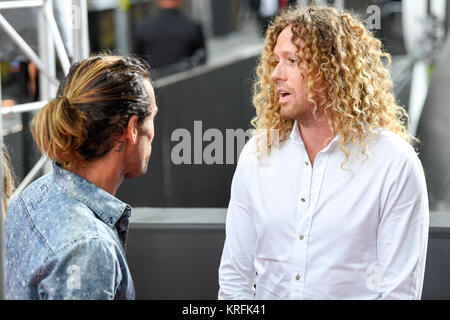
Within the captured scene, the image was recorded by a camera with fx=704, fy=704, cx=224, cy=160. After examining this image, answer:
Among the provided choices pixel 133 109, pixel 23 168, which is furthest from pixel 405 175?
pixel 23 168

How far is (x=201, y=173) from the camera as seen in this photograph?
4711 millimetres

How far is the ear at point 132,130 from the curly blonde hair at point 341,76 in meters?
0.49

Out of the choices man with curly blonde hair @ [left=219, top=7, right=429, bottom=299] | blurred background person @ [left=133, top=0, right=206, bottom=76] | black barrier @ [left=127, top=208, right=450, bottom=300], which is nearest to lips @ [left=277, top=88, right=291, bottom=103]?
man with curly blonde hair @ [left=219, top=7, right=429, bottom=299]

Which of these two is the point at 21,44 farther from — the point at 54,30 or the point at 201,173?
the point at 201,173

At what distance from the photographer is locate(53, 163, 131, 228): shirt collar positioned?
1166 mm

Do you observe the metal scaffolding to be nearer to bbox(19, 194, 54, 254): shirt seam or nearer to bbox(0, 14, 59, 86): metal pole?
bbox(0, 14, 59, 86): metal pole

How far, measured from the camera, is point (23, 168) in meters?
3.24

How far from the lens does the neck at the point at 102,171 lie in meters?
1.21

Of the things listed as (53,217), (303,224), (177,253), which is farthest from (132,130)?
(177,253)

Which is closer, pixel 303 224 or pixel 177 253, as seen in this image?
pixel 303 224

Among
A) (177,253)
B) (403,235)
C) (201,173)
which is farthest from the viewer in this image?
(201,173)

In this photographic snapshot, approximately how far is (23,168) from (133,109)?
2147 mm

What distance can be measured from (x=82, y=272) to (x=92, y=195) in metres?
0.16
